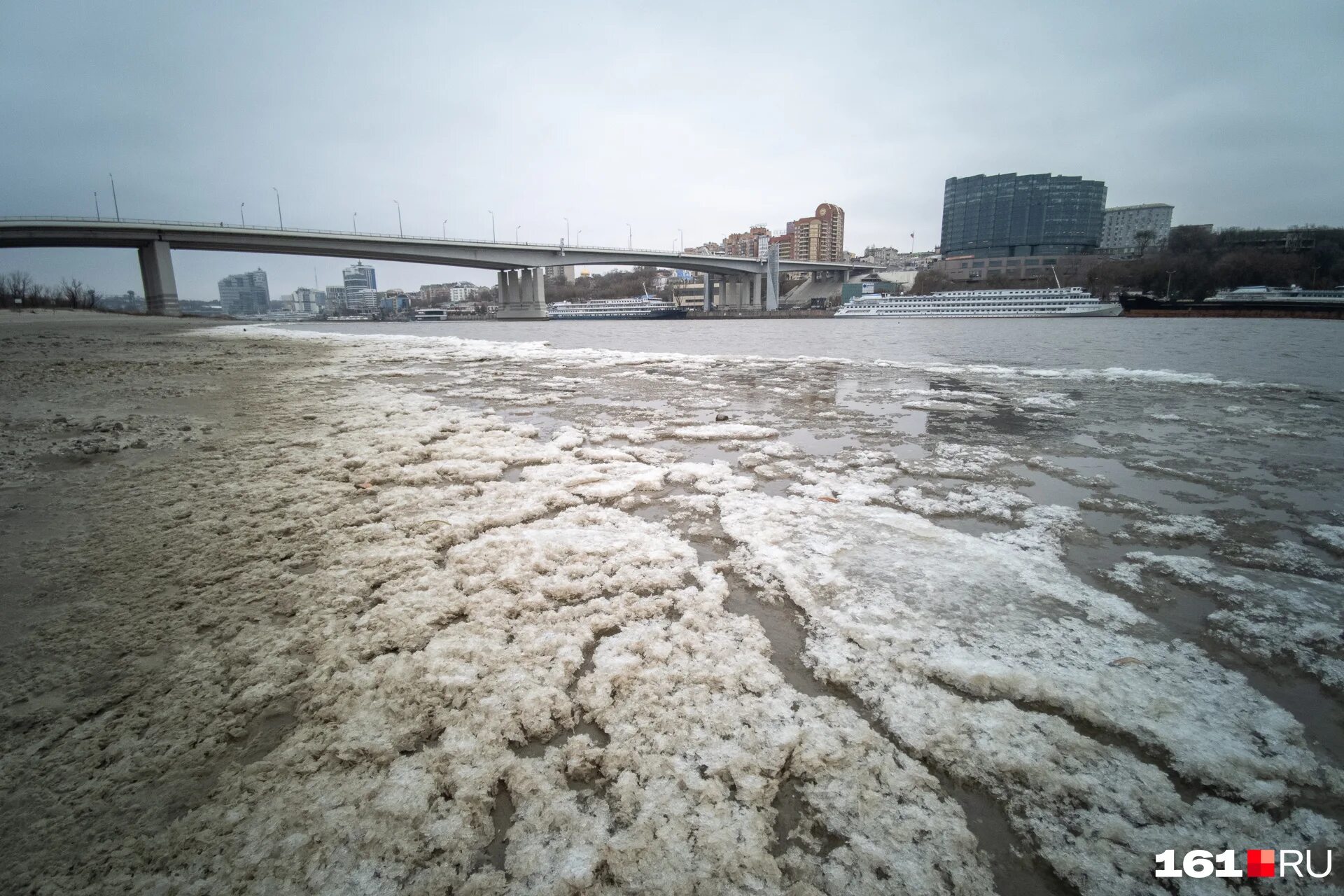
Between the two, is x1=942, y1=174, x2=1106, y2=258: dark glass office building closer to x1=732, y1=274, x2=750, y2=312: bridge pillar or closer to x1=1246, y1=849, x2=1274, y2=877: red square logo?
x1=732, y1=274, x2=750, y2=312: bridge pillar

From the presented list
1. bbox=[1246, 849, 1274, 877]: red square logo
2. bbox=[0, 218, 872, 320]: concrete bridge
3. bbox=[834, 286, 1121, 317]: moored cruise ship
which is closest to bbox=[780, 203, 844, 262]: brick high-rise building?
bbox=[0, 218, 872, 320]: concrete bridge

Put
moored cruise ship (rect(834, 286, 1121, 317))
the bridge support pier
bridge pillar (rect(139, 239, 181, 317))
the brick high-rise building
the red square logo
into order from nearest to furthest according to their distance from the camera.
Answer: the red square logo, bridge pillar (rect(139, 239, 181, 317)), moored cruise ship (rect(834, 286, 1121, 317)), the bridge support pier, the brick high-rise building

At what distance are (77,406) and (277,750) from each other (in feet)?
23.0

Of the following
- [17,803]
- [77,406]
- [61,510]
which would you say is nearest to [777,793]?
[17,803]

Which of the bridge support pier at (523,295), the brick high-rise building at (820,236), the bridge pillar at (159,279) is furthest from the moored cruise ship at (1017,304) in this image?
the brick high-rise building at (820,236)

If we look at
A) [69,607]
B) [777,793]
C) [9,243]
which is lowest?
[777,793]

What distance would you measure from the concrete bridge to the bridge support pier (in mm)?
72

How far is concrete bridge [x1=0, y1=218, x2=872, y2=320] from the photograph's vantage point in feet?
124

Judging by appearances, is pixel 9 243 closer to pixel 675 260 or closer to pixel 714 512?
pixel 675 260

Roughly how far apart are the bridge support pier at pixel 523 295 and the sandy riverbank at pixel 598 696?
53.6 metres

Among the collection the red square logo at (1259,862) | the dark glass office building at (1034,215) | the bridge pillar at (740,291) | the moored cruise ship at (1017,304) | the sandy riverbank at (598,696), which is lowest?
the red square logo at (1259,862)

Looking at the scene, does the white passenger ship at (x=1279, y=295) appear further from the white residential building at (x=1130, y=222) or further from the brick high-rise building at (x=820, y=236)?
the brick high-rise building at (x=820, y=236)

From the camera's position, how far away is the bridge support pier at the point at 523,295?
5403 centimetres

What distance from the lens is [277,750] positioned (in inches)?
57.0
